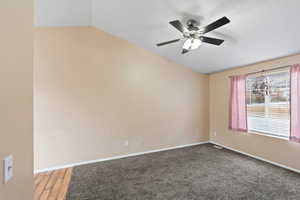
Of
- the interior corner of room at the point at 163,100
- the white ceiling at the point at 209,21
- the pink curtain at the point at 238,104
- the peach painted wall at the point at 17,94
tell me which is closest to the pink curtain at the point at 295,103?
the interior corner of room at the point at 163,100

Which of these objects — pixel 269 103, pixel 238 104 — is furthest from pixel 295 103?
pixel 238 104

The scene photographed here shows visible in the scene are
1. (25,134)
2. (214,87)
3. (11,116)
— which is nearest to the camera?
(11,116)

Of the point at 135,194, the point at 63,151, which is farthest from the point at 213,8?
the point at 63,151

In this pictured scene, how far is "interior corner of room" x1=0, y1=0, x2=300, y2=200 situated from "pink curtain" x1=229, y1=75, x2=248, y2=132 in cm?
A: 3

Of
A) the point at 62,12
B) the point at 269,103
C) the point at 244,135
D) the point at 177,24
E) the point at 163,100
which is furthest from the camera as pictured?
the point at 163,100

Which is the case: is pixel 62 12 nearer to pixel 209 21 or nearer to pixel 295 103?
pixel 209 21

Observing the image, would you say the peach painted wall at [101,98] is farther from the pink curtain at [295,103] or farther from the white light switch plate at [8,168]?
the white light switch plate at [8,168]

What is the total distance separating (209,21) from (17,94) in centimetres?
271

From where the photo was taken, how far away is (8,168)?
628mm

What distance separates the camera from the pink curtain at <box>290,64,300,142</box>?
267 centimetres

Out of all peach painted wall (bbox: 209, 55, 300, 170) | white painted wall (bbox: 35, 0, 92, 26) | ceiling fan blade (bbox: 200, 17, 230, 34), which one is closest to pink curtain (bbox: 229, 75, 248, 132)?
peach painted wall (bbox: 209, 55, 300, 170)

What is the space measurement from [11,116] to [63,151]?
279 cm

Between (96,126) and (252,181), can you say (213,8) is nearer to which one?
(252,181)

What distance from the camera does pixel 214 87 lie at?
179 inches
